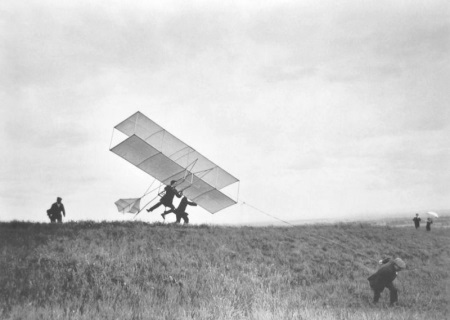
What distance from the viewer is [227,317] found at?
32.0 feet

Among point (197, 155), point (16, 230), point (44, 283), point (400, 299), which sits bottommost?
point (400, 299)

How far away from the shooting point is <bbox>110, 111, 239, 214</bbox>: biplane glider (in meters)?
20.1

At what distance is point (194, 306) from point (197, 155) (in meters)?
11.8

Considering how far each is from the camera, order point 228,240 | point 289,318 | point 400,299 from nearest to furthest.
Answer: point 289,318 < point 400,299 < point 228,240

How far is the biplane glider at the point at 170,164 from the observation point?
20125 mm

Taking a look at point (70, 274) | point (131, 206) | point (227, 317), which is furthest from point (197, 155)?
point (227, 317)

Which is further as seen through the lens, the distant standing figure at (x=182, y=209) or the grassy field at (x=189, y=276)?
the distant standing figure at (x=182, y=209)

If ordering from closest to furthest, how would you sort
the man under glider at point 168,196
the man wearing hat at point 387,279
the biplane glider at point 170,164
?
the man wearing hat at point 387,279
the biplane glider at point 170,164
the man under glider at point 168,196

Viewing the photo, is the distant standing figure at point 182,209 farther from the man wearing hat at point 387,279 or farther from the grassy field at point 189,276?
the man wearing hat at point 387,279

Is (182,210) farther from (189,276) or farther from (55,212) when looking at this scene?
(189,276)

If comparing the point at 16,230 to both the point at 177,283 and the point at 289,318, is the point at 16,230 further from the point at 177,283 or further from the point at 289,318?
the point at 289,318

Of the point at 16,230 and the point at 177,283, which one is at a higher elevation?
the point at 16,230

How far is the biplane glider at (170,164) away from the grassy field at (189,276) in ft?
8.52

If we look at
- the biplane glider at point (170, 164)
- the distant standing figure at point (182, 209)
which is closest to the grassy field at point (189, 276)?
the distant standing figure at point (182, 209)
